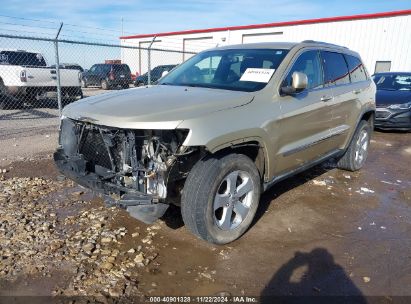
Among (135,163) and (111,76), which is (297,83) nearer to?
(135,163)

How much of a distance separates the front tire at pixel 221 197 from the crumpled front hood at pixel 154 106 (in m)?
0.46

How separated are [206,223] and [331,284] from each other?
44.5 inches

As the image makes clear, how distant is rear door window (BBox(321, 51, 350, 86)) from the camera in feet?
15.5

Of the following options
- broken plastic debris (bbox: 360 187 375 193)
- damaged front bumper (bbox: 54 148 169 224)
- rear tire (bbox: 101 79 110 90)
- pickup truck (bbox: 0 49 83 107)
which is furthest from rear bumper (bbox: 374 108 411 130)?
rear tire (bbox: 101 79 110 90)

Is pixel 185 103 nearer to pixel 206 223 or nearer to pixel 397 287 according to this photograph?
pixel 206 223

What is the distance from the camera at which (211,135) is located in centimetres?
299

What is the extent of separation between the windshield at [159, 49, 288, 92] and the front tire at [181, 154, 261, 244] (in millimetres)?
877

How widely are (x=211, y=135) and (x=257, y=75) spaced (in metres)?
1.20

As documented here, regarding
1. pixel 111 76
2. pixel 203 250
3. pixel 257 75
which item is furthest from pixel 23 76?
pixel 111 76

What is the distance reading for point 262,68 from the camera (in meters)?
3.96

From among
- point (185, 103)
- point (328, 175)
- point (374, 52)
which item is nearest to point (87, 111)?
point (185, 103)

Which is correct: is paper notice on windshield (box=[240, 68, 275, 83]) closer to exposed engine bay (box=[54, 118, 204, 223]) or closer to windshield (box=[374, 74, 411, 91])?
exposed engine bay (box=[54, 118, 204, 223])

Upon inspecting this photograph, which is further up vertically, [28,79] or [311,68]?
[311,68]

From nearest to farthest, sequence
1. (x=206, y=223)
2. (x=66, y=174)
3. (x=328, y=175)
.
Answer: (x=206, y=223)
(x=66, y=174)
(x=328, y=175)
